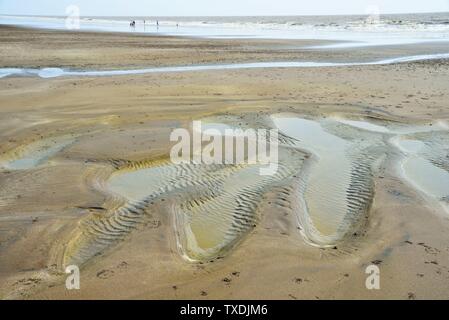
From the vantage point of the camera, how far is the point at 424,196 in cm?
684

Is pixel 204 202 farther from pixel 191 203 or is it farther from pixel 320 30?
pixel 320 30

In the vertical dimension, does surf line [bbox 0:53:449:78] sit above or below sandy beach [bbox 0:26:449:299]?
above

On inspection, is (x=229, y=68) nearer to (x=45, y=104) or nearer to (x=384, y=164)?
(x=45, y=104)

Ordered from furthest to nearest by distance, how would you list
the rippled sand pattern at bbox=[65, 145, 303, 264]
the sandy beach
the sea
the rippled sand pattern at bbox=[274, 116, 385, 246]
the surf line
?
the sea → the surf line → the rippled sand pattern at bbox=[274, 116, 385, 246] → the rippled sand pattern at bbox=[65, 145, 303, 264] → the sandy beach

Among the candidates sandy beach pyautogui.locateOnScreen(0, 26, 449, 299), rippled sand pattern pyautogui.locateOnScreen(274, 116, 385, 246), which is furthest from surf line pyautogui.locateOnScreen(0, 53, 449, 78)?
rippled sand pattern pyautogui.locateOnScreen(274, 116, 385, 246)

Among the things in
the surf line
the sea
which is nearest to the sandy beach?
the surf line

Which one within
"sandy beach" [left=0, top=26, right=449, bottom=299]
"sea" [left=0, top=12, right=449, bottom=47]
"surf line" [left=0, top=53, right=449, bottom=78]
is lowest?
"sandy beach" [left=0, top=26, right=449, bottom=299]

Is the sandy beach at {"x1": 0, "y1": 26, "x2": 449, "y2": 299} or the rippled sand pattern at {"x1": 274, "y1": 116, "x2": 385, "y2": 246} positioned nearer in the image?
the sandy beach at {"x1": 0, "y1": 26, "x2": 449, "y2": 299}

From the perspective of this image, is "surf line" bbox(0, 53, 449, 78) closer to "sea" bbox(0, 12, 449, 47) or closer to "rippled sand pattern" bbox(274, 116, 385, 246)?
"rippled sand pattern" bbox(274, 116, 385, 246)

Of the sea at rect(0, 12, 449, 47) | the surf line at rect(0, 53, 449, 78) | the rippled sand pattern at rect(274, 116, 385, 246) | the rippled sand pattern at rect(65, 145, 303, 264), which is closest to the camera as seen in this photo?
the rippled sand pattern at rect(65, 145, 303, 264)

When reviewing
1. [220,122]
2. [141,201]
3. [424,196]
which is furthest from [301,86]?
[141,201]

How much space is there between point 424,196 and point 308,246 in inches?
103

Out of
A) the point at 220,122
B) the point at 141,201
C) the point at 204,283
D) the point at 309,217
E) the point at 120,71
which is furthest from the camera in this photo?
the point at 120,71

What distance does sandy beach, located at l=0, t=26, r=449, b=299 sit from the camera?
472cm
